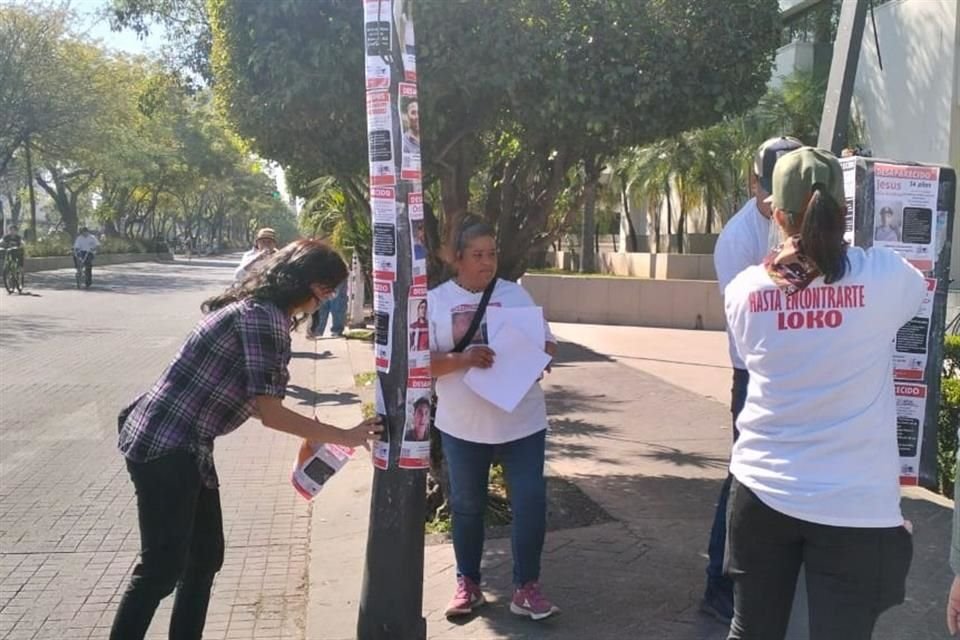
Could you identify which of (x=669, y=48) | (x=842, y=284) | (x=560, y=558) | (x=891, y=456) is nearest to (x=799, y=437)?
(x=891, y=456)

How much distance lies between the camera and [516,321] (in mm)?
4062

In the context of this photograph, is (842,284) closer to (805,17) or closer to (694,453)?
→ (694,453)

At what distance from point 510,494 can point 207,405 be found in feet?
4.66

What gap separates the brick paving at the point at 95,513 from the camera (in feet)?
15.3

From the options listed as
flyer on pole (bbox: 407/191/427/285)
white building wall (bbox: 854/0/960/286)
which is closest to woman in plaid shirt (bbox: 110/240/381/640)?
flyer on pole (bbox: 407/191/427/285)

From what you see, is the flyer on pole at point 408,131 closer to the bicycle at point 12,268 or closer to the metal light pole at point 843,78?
the metal light pole at point 843,78

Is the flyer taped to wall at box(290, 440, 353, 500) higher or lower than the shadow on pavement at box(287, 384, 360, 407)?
higher

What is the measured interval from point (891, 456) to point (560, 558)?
2.70m

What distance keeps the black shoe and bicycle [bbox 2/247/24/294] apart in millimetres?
23355

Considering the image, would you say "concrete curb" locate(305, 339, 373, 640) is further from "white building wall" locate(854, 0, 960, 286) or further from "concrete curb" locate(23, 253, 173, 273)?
"concrete curb" locate(23, 253, 173, 273)

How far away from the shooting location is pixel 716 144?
82.0 ft

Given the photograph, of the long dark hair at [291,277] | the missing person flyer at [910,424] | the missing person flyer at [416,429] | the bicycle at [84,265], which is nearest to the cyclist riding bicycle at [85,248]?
the bicycle at [84,265]

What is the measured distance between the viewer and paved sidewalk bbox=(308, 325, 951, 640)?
4172 millimetres

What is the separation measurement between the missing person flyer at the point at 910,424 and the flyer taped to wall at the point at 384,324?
1.93 m
